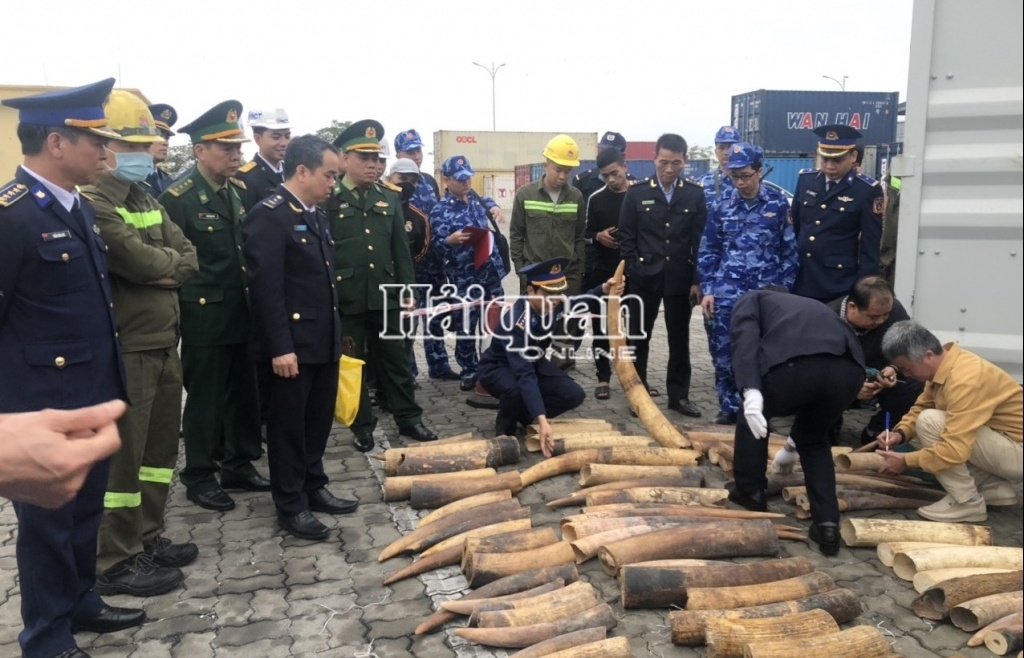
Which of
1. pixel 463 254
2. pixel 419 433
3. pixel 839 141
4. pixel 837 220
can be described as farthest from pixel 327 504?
pixel 839 141

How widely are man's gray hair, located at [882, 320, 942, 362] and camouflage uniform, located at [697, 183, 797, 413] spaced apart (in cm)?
185

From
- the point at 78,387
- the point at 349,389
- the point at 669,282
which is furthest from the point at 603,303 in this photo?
the point at 78,387

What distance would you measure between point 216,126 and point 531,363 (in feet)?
7.77

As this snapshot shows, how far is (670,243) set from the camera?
604 centimetres

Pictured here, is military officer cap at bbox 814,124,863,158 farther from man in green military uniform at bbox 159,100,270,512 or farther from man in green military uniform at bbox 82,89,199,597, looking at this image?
man in green military uniform at bbox 82,89,199,597

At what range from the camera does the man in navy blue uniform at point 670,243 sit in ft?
19.9

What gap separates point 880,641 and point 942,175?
6.34ft

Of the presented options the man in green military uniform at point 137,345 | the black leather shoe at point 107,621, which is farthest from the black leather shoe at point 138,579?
the black leather shoe at point 107,621

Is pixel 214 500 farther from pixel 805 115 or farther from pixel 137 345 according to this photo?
pixel 805 115

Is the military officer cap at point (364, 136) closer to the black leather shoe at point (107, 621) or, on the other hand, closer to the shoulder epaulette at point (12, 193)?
the shoulder epaulette at point (12, 193)

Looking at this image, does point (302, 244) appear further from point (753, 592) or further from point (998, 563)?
point (998, 563)

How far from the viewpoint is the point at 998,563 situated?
3.44 m

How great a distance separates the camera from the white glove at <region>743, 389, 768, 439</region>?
150 inches

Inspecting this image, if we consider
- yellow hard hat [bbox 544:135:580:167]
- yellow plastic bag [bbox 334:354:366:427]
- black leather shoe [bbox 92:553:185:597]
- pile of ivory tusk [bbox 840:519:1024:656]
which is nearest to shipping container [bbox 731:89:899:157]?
yellow hard hat [bbox 544:135:580:167]
